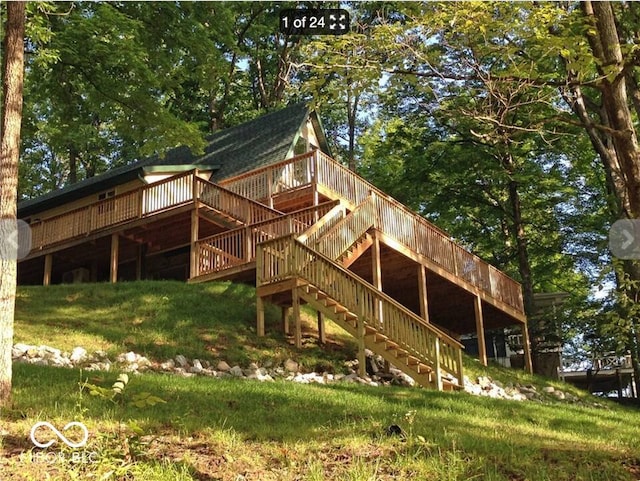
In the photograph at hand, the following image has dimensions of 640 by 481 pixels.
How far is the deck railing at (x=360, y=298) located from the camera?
1286cm

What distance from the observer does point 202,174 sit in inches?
971

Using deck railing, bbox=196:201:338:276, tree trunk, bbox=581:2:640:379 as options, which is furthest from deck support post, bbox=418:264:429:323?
tree trunk, bbox=581:2:640:379

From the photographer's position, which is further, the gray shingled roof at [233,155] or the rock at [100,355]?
the gray shingled roof at [233,155]

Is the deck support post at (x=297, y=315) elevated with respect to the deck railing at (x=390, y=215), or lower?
lower

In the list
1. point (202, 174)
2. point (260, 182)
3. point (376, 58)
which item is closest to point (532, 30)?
point (376, 58)

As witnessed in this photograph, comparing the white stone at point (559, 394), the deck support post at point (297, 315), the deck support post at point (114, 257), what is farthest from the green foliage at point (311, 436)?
the deck support post at point (114, 257)

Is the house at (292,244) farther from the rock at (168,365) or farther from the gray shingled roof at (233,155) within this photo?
the rock at (168,365)

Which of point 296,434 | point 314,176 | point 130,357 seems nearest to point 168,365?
point 130,357

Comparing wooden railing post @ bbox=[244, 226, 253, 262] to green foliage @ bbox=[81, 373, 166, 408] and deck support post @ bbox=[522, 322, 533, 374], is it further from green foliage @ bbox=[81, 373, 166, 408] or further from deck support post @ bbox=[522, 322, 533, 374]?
green foliage @ bbox=[81, 373, 166, 408]

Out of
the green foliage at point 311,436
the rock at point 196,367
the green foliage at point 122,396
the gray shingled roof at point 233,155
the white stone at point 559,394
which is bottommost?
the green foliage at point 311,436

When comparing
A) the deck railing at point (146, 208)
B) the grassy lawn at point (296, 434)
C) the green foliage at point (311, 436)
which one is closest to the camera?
the grassy lawn at point (296, 434)

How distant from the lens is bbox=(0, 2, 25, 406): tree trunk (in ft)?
22.5

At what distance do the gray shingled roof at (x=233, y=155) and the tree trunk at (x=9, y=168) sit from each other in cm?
1470

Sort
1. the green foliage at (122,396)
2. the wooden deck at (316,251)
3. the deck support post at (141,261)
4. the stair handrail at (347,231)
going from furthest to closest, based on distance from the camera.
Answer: the deck support post at (141,261)
the stair handrail at (347,231)
the wooden deck at (316,251)
the green foliage at (122,396)
